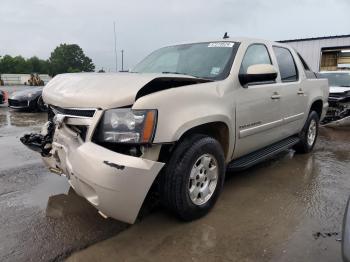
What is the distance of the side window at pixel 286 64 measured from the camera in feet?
14.6

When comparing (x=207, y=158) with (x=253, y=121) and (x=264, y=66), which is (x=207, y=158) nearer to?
(x=253, y=121)

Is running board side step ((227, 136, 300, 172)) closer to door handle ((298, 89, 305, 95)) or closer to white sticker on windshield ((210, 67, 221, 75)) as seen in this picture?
door handle ((298, 89, 305, 95))

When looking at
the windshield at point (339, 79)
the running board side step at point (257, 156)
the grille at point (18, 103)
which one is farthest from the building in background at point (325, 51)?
the running board side step at point (257, 156)

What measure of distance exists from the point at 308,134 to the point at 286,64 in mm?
1494

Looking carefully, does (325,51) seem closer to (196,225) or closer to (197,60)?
(197,60)

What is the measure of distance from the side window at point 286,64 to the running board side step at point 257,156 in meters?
0.88

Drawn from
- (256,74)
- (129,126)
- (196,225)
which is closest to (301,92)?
(256,74)

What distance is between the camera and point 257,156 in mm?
3963

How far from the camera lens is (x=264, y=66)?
338cm

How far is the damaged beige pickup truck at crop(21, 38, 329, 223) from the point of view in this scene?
249 cm

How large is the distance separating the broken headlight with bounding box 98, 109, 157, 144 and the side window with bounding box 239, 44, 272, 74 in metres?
1.49

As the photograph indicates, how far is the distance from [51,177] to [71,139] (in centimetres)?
172

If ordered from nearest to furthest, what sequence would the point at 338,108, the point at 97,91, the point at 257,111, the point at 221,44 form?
the point at 97,91
the point at 257,111
the point at 221,44
the point at 338,108

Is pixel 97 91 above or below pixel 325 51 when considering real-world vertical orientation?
below
